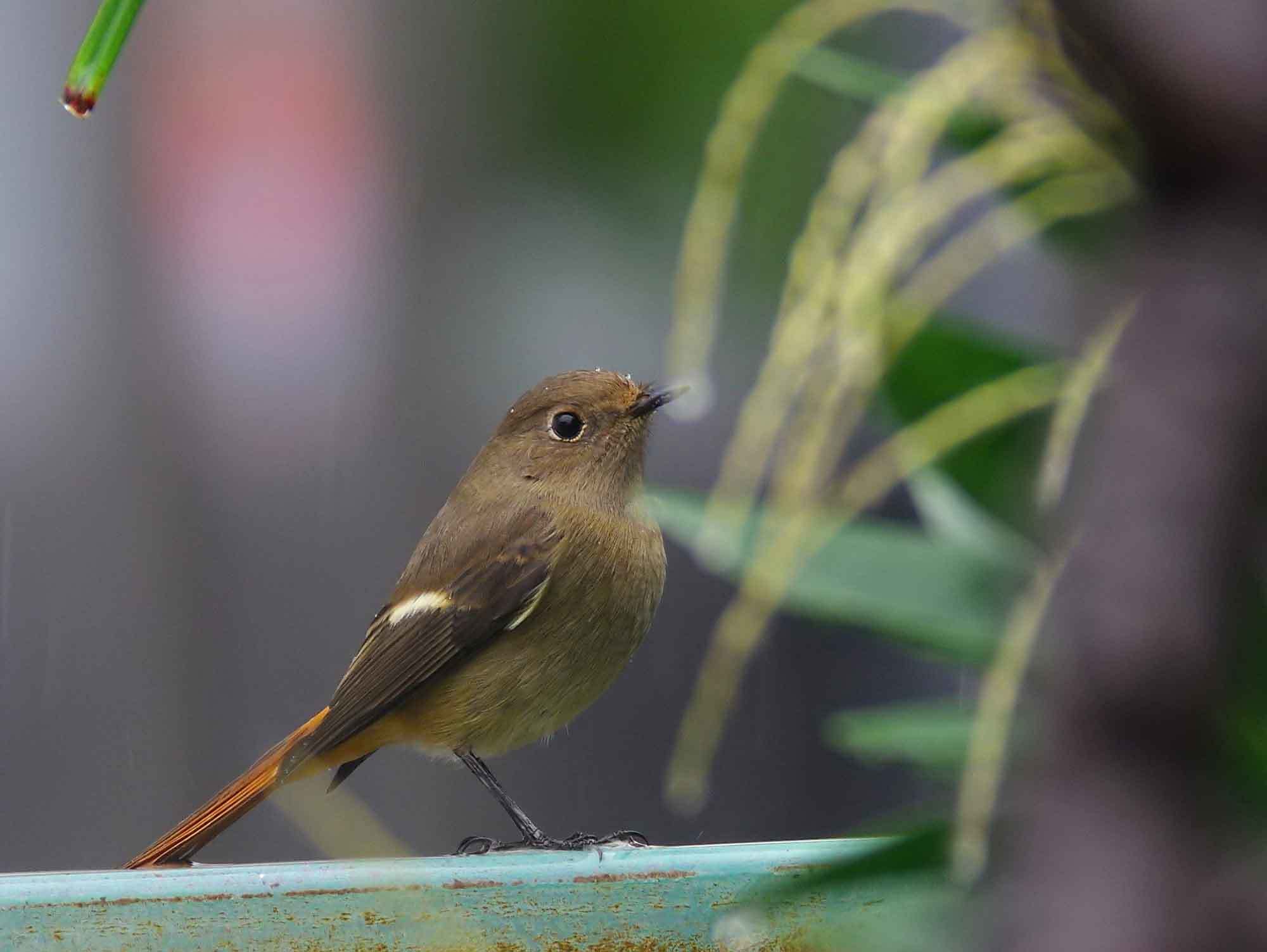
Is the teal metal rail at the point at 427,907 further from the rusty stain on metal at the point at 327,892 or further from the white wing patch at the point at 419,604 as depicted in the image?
the white wing patch at the point at 419,604

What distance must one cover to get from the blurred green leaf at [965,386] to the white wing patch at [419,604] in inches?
72.0

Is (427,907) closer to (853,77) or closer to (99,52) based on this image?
(853,77)

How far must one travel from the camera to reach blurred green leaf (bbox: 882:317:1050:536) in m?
1.13

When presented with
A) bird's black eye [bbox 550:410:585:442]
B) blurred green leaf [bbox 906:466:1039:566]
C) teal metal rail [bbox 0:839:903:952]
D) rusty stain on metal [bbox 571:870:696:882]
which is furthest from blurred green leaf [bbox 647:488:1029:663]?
bird's black eye [bbox 550:410:585:442]

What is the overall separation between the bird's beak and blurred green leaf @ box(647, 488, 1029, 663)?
1.65m

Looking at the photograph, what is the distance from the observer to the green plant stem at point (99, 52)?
859 millimetres

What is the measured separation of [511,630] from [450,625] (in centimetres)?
11

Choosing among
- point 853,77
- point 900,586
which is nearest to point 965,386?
point 900,586

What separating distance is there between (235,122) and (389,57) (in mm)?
608

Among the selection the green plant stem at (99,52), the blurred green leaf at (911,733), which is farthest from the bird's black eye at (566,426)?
the green plant stem at (99,52)

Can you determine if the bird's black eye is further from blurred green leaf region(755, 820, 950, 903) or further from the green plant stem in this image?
blurred green leaf region(755, 820, 950, 903)

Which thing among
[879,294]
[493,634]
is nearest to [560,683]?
[493,634]

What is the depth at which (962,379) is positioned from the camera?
3.88 ft

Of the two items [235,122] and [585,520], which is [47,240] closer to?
[235,122]
